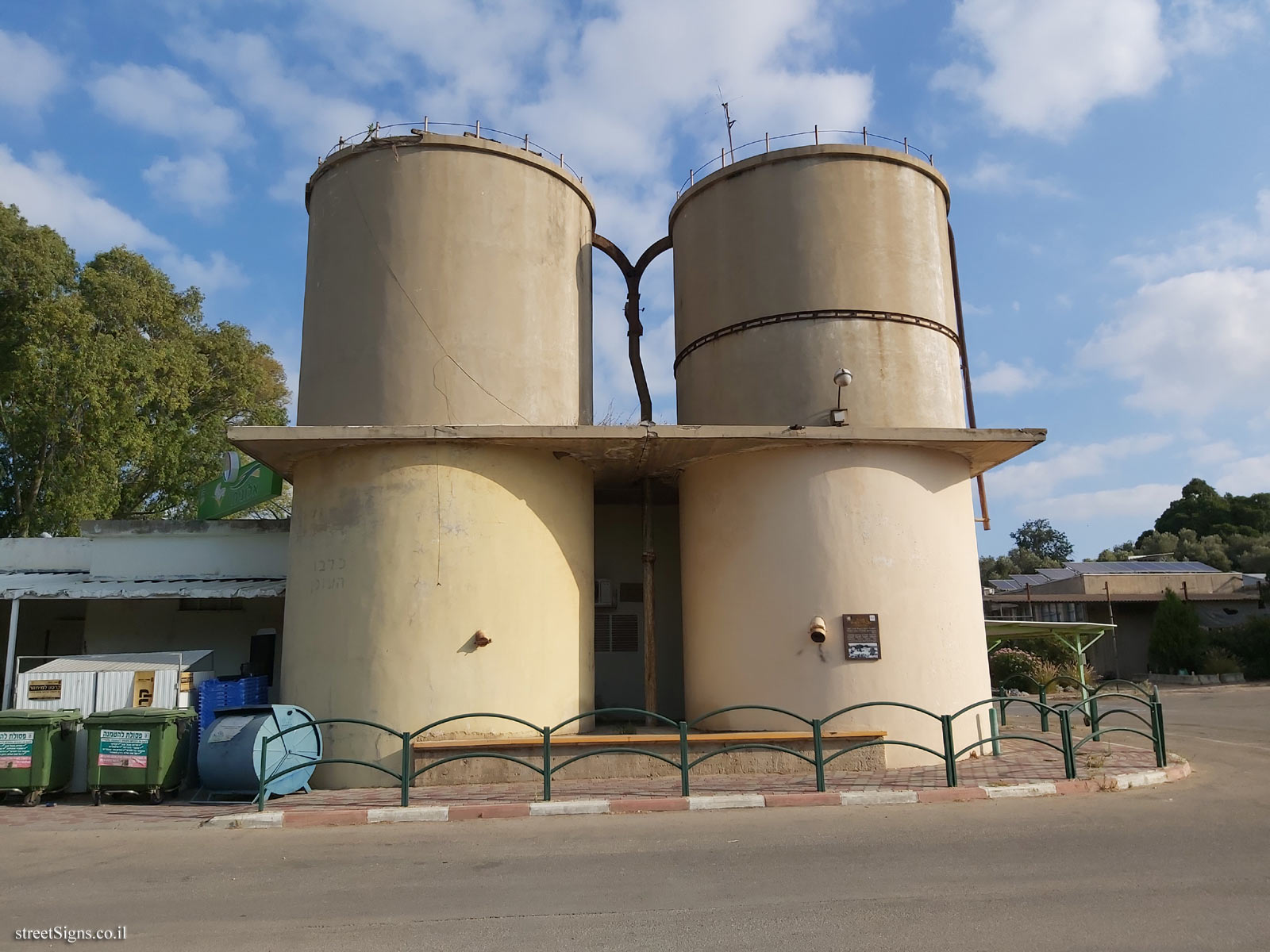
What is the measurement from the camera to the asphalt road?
219 inches

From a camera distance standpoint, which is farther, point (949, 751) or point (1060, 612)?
point (1060, 612)

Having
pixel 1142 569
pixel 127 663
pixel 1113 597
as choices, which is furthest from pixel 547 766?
pixel 1142 569

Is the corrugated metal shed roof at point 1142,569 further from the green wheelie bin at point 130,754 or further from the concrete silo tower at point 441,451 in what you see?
the green wheelie bin at point 130,754

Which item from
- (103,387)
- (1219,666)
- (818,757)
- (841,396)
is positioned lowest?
(818,757)

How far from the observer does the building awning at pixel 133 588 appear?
14719mm

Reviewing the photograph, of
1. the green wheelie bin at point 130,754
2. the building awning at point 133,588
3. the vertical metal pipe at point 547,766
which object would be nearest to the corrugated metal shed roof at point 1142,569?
the building awning at point 133,588

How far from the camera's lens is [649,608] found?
14266mm

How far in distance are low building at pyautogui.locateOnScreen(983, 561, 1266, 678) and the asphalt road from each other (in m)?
28.0

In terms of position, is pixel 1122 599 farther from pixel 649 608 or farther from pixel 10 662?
pixel 10 662

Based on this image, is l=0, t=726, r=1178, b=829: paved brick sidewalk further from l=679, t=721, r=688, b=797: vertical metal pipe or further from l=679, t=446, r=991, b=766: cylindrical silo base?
l=679, t=446, r=991, b=766: cylindrical silo base

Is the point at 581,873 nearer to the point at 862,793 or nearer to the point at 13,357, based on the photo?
the point at 862,793

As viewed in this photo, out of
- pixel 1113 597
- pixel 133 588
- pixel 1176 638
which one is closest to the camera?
pixel 133 588

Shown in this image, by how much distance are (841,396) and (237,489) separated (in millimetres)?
10887

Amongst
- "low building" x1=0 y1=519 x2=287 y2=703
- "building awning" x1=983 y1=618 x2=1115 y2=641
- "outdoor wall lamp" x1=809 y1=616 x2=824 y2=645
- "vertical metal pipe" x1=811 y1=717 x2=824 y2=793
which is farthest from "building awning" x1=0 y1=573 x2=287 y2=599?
"building awning" x1=983 y1=618 x2=1115 y2=641
